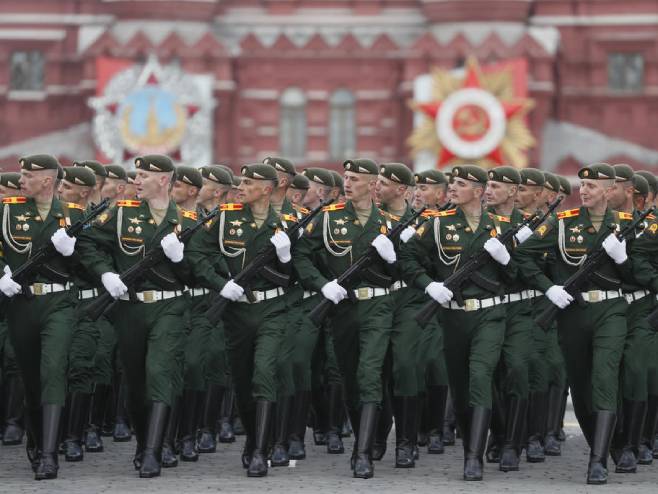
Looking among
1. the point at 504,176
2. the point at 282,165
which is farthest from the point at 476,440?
the point at 282,165

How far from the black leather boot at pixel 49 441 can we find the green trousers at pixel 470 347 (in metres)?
2.32

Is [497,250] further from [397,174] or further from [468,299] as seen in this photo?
[397,174]

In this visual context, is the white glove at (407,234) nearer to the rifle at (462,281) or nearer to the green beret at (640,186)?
the rifle at (462,281)

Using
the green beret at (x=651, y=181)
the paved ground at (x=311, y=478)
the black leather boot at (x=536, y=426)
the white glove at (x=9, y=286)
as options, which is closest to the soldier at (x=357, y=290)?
the paved ground at (x=311, y=478)

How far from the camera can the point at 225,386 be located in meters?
12.5

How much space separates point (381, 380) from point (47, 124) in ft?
86.5

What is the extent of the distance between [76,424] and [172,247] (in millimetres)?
1636

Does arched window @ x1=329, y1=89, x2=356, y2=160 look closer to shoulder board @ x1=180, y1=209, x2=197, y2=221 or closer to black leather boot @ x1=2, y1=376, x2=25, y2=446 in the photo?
black leather boot @ x1=2, y1=376, x2=25, y2=446

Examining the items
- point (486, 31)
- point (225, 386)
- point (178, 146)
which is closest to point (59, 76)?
point (178, 146)

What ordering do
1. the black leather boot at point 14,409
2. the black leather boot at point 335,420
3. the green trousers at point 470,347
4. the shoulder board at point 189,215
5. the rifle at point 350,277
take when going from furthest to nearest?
the black leather boot at point 14,409
the black leather boot at point 335,420
the shoulder board at point 189,215
the rifle at point 350,277
the green trousers at point 470,347

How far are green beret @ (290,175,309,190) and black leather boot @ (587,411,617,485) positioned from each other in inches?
149

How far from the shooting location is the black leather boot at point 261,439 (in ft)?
34.7

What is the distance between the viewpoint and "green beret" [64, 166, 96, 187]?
11867 mm

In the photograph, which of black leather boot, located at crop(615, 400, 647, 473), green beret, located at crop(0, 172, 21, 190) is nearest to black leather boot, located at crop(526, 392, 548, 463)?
black leather boot, located at crop(615, 400, 647, 473)
